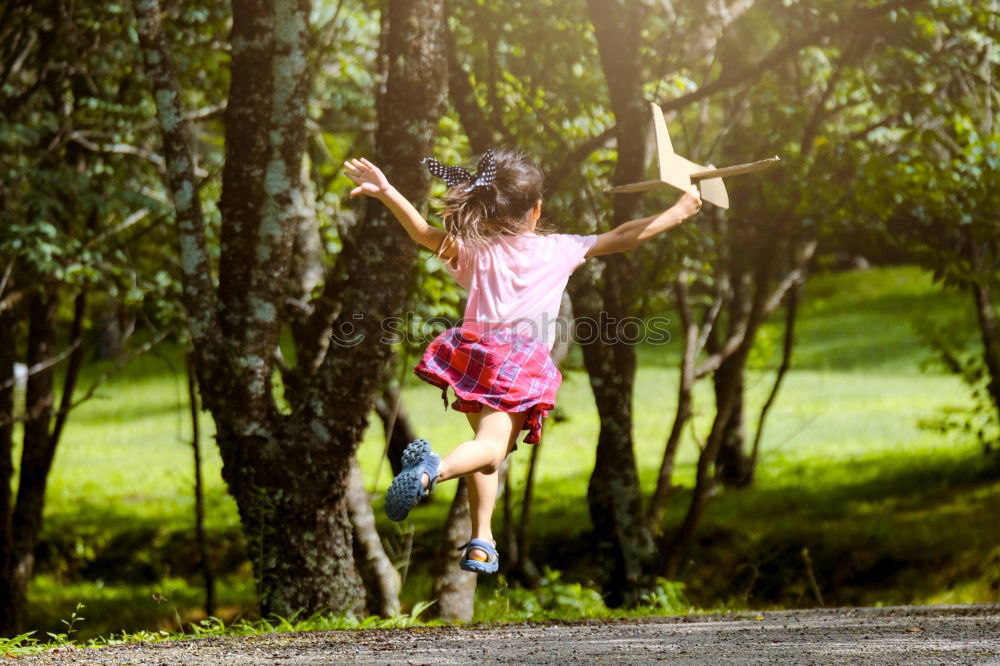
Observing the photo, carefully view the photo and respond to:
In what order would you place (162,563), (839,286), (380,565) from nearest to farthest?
(380,565)
(162,563)
(839,286)

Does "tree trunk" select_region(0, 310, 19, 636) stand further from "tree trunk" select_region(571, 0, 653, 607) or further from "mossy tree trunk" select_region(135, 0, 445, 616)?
"tree trunk" select_region(571, 0, 653, 607)

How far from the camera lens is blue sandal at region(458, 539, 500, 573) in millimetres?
4289

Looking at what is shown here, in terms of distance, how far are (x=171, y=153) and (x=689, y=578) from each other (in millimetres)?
7782

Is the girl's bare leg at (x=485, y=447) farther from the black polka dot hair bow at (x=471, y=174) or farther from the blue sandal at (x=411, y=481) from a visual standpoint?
the black polka dot hair bow at (x=471, y=174)

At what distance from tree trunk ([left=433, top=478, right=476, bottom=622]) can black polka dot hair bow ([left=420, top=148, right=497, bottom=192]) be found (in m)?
3.30

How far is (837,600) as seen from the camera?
11.2 metres

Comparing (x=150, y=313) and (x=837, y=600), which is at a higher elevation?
(x=150, y=313)

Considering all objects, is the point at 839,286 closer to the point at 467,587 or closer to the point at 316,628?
the point at 467,587

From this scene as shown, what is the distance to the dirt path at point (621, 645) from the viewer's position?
411cm

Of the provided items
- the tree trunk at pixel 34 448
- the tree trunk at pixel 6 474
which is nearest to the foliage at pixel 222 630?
the tree trunk at pixel 6 474

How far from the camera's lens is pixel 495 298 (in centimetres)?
454

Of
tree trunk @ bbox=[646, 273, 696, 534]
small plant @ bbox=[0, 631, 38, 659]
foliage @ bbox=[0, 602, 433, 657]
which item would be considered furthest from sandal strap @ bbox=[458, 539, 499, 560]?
tree trunk @ bbox=[646, 273, 696, 534]

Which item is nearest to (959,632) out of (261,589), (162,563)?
(261,589)

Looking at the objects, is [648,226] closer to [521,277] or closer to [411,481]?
[521,277]
